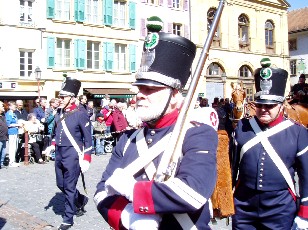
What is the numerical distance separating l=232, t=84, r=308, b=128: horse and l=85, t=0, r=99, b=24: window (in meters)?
18.9

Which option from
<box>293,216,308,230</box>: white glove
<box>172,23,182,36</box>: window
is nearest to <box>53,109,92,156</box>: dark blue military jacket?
<box>293,216,308,230</box>: white glove

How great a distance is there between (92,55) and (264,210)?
27.6 m

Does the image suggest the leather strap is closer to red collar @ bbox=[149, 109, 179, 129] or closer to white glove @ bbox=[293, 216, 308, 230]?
white glove @ bbox=[293, 216, 308, 230]

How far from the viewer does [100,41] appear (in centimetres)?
3139

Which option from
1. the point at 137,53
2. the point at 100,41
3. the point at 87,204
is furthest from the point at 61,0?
the point at 87,204

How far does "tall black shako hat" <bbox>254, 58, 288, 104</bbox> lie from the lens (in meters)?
4.84

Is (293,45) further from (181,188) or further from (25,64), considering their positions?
(181,188)

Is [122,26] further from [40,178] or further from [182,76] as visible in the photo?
[182,76]

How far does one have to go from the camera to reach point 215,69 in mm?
38031

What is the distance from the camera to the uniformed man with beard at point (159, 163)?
2.45 meters

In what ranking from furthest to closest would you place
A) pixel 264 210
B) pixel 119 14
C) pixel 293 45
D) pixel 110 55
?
pixel 293 45, pixel 119 14, pixel 110 55, pixel 264 210

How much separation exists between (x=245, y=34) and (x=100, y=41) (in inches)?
585

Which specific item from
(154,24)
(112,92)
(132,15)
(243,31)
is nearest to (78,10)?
(132,15)

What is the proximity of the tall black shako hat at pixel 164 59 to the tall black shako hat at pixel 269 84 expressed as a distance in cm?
215
